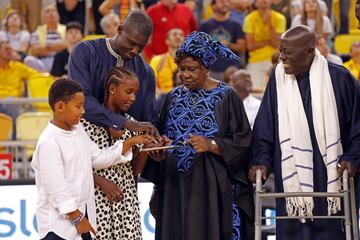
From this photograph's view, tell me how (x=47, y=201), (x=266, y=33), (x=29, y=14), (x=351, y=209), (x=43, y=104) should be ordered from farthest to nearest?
1. (x=29, y=14)
2. (x=266, y=33)
3. (x=43, y=104)
4. (x=351, y=209)
5. (x=47, y=201)

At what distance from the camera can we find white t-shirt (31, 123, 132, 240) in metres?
7.11

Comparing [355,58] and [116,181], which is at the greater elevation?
[355,58]

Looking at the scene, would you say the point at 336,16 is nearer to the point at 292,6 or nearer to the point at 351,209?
the point at 292,6

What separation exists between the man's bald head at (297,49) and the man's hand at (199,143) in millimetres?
737

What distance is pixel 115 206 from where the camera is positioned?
7707 millimetres

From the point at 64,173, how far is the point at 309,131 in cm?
174

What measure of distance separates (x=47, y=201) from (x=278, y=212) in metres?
1.73

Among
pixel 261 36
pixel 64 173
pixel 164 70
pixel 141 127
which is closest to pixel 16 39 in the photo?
pixel 164 70

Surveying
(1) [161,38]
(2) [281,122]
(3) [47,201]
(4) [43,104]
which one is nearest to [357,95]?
(2) [281,122]

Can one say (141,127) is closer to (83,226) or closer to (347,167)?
(83,226)

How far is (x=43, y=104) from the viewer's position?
13.7 metres

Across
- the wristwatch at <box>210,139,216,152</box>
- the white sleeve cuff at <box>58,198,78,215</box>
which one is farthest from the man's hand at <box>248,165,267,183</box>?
the white sleeve cuff at <box>58,198,78,215</box>

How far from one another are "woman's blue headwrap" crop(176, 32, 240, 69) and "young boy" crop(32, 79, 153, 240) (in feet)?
3.04

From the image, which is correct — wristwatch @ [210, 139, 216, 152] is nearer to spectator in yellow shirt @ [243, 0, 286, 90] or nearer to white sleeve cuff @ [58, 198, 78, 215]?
white sleeve cuff @ [58, 198, 78, 215]
